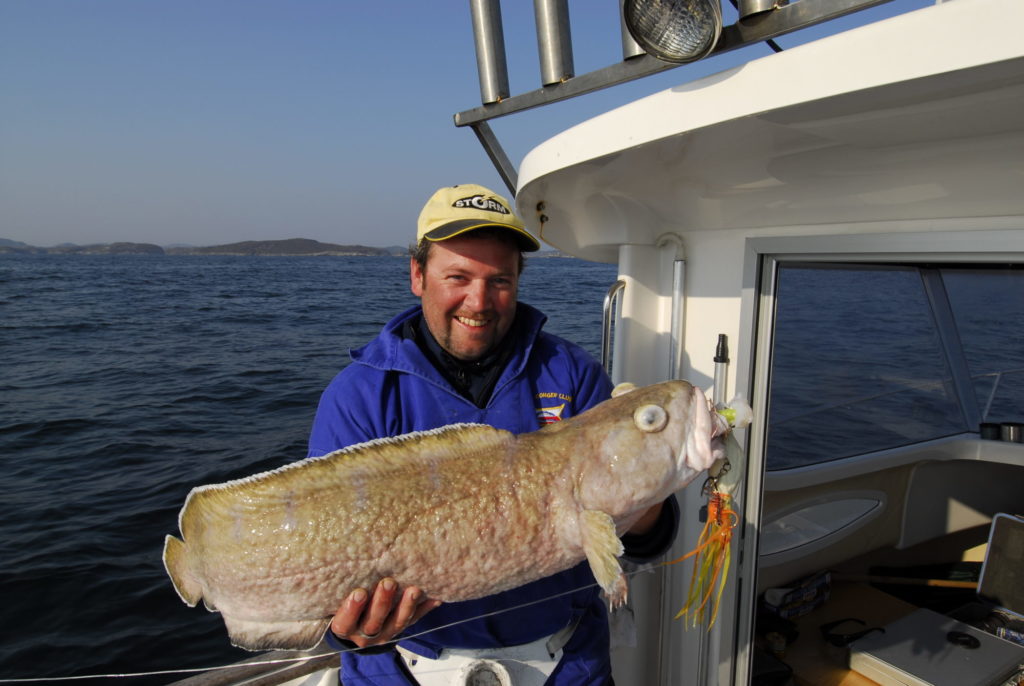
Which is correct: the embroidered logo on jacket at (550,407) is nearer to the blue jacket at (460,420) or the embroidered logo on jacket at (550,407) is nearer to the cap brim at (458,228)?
the blue jacket at (460,420)

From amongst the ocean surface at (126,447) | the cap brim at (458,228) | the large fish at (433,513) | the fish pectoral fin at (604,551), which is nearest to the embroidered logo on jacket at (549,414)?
the large fish at (433,513)

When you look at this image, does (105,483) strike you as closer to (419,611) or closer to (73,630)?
(73,630)

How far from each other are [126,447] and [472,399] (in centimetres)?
1289

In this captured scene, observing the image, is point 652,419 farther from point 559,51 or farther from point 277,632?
point 559,51

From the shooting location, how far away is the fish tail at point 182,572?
7.22 feet

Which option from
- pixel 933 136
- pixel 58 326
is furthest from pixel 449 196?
pixel 58 326

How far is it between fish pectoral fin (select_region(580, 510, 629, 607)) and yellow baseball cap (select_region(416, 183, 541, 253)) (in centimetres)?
126

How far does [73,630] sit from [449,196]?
8344 mm

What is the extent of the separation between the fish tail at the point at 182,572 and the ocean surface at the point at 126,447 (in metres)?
6.24

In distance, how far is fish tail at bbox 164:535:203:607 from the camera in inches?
86.6

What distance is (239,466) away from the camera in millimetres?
11883

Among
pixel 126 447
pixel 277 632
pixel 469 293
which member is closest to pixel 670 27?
Result: pixel 469 293

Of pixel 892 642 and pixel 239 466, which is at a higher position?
pixel 892 642

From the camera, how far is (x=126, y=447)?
42.6 feet
